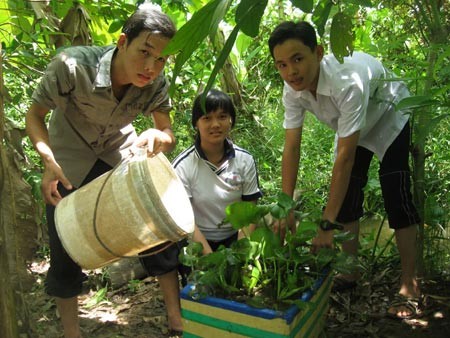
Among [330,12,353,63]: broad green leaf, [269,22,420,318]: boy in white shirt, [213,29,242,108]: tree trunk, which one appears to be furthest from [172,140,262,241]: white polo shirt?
[213,29,242,108]: tree trunk

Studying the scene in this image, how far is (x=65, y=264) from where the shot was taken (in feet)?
5.32

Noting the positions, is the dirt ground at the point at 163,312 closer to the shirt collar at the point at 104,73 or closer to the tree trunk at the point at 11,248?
the tree trunk at the point at 11,248

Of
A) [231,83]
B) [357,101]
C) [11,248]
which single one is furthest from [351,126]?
[231,83]

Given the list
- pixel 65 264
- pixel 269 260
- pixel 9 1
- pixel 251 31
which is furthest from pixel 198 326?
pixel 9 1

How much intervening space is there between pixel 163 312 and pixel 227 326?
36.9 inches

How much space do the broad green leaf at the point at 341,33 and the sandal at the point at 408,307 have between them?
1.24 m

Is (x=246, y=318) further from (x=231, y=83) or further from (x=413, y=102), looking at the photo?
(x=231, y=83)

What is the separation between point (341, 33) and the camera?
0.85 metres

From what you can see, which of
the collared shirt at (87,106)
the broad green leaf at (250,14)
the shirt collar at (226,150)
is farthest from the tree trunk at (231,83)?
the broad green leaf at (250,14)

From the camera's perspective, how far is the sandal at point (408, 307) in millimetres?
1741

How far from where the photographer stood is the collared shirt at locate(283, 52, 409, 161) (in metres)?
1.52

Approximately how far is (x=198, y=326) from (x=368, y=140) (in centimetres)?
99

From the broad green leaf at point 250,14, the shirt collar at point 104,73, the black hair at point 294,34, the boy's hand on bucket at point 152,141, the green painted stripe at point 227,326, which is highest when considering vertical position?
the black hair at point 294,34

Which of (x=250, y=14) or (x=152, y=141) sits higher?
(x=250, y=14)
